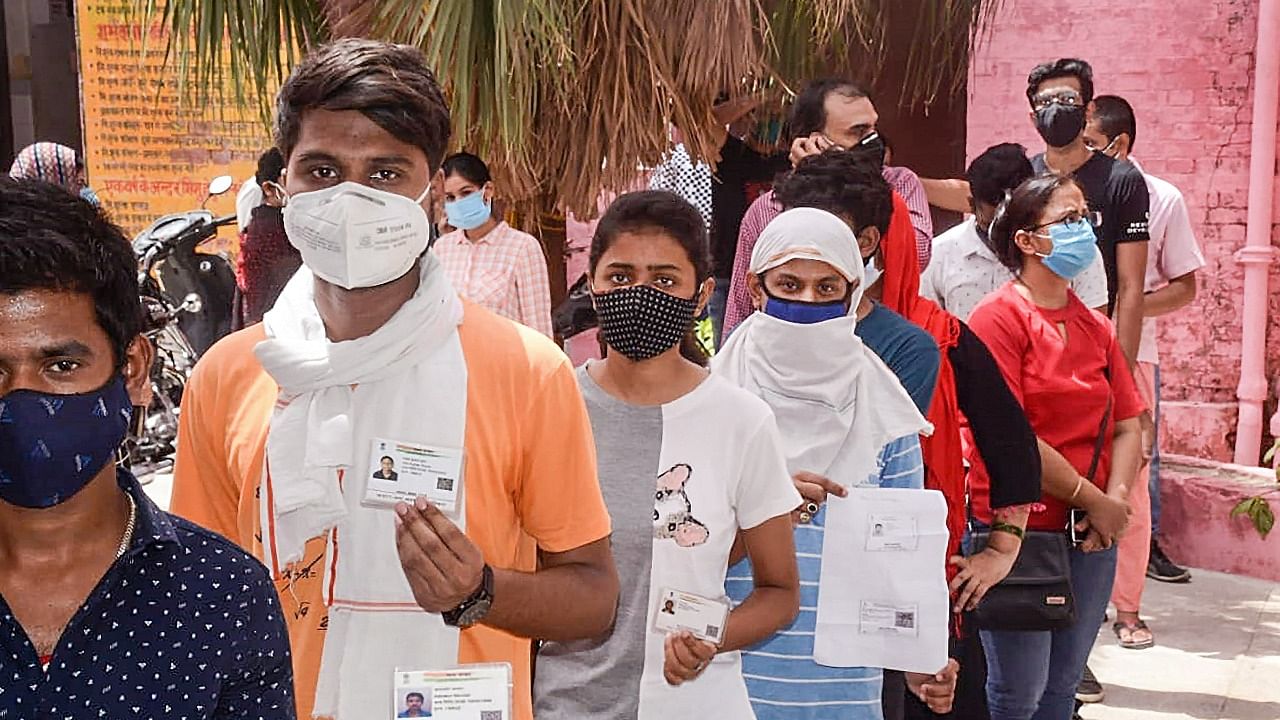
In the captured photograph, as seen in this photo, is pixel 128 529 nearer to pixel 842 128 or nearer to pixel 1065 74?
pixel 842 128

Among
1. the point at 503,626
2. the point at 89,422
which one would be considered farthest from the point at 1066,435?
the point at 89,422

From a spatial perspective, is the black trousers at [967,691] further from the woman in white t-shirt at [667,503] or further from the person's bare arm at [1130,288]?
the person's bare arm at [1130,288]

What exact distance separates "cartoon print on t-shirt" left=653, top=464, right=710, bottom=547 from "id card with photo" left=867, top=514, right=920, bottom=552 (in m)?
0.46

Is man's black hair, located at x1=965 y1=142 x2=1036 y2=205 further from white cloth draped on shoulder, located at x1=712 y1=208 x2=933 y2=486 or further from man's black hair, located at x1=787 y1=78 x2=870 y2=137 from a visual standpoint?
white cloth draped on shoulder, located at x1=712 y1=208 x2=933 y2=486

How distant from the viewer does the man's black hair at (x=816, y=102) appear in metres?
4.04

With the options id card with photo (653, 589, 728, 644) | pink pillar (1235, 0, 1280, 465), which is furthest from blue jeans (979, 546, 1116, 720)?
pink pillar (1235, 0, 1280, 465)

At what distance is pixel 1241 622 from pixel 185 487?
Result: 4700 millimetres

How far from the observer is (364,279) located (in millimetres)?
1809

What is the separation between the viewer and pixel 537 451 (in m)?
1.76

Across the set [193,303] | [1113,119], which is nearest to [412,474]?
[1113,119]

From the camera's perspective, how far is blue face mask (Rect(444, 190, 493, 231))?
16.2 ft

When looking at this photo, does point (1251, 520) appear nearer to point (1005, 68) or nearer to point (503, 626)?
point (1005, 68)

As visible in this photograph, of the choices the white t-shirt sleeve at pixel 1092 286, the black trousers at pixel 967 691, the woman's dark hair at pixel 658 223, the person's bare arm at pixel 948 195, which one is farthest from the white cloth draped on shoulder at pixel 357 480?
the person's bare arm at pixel 948 195

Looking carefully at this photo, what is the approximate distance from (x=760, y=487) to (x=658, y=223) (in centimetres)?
52
